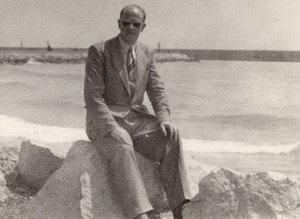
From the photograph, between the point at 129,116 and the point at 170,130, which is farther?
the point at 129,116

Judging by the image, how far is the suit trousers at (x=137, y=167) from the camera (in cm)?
330

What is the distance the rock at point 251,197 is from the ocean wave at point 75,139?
20.8 feet

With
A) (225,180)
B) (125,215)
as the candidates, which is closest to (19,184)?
(125,215)

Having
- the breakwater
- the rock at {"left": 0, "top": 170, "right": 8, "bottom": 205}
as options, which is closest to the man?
the rock at {"left": 0, "top": 170, "right": 8, "bottom": 205}

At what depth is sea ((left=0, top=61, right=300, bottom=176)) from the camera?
32.0 feet

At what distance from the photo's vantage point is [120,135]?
340cm

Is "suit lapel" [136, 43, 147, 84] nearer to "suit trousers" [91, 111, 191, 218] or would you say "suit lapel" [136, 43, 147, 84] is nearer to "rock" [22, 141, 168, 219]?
"suit trousers" [91, 111, 191, 218]

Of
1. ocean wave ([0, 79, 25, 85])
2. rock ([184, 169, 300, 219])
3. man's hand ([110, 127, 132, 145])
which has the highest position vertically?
man's hand ([110, 127, 132, 145])

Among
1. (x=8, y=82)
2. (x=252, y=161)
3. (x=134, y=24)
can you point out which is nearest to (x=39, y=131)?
(x=252, y=161)

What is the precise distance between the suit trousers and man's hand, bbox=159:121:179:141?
1.6 inches

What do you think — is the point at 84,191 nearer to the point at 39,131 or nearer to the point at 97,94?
the point at 97,94

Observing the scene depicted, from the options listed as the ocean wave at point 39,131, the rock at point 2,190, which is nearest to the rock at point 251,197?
the rock at point 2,190

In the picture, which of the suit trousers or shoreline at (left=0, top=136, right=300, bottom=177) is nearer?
the suit trousers

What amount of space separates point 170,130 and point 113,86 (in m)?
0.55
